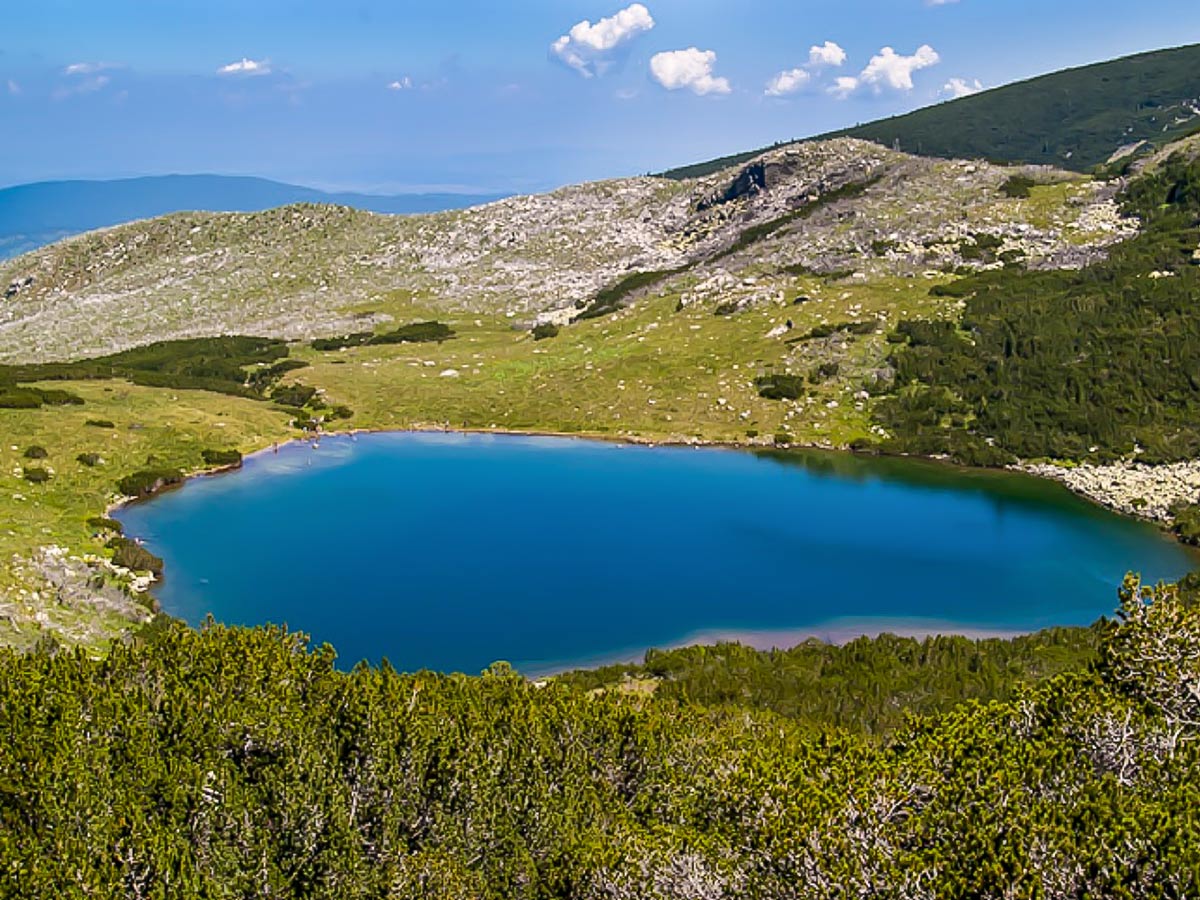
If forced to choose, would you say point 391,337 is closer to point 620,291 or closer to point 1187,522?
point 620,291

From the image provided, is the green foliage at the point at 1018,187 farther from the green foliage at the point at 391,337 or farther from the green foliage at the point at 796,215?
the green foliage at the point at 391,337

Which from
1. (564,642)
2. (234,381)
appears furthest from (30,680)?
(234,381)

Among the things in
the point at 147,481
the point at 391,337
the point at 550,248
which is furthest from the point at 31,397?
the point at 550,248

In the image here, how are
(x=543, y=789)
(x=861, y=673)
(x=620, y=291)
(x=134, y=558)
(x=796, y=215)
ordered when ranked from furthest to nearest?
(x=796, y=215) → (x=620, y=291) → (x=134, y=558) → (x=861, y=673) → (x=543, y=789)

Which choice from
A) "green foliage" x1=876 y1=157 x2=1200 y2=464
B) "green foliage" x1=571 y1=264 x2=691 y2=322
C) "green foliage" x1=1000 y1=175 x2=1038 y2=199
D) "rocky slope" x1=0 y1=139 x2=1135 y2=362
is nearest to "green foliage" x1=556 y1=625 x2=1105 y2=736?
"green foliage" x1=876 y1=157 x2=1200 y2=464

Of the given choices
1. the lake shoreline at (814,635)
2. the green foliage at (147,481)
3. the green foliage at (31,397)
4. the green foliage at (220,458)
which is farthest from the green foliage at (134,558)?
the green foliage at (31,397)

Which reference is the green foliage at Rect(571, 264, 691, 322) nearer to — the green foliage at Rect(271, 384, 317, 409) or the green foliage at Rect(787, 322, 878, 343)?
the green foliage at Rect(787, 322, 878, 343)
